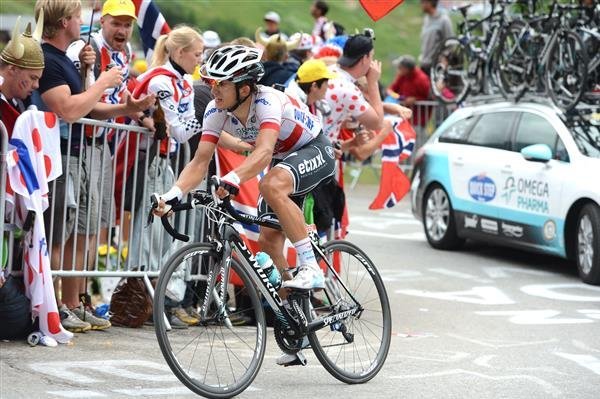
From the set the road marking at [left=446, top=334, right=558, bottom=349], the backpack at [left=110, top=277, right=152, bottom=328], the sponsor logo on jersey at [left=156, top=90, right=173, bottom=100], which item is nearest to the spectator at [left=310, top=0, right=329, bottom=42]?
the sponsor logo on jersey at [left=156, top=90, right=173, bottom=100]

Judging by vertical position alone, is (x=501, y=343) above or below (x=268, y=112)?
below

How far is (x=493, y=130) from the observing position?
47.7 ft

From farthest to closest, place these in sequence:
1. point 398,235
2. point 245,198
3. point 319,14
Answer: point 319,14 → point 398,235 → point 245,198

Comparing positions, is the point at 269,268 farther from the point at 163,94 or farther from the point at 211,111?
the point at 163,94

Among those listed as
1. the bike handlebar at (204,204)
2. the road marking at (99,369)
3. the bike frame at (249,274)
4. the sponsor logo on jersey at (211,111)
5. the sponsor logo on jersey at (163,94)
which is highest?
the sponsor logo on jersey at (163,94)

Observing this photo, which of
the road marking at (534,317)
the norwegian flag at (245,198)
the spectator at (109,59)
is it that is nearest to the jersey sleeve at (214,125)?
the spectator at (109,59)

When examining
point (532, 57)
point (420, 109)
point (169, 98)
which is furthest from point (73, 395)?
point (420, 109)

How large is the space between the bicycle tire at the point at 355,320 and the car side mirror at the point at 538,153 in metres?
5.26

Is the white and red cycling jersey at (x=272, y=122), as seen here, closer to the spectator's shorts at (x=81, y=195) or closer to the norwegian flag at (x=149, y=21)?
the spectator's shorts at (x=81, y=195)

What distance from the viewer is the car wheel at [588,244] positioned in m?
12.4

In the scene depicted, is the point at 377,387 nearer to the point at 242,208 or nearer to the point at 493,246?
the point at 242,208

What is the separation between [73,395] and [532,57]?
9894 mm

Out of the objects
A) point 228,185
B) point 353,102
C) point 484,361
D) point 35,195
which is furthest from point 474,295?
point 228,185

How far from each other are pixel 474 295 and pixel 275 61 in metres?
2.82
